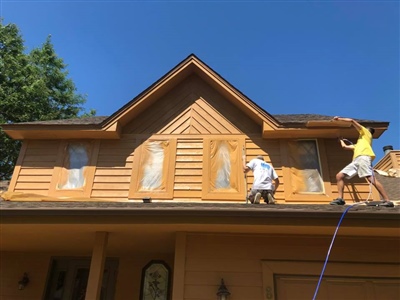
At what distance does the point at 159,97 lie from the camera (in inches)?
303

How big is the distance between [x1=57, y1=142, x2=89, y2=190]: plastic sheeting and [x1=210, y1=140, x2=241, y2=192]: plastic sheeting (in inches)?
113

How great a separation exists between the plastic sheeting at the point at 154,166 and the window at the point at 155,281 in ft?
5.12

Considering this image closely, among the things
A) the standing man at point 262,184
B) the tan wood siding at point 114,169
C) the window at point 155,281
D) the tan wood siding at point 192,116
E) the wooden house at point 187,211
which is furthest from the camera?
the tan wood siding at point 192,116

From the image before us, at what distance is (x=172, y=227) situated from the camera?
179 inches

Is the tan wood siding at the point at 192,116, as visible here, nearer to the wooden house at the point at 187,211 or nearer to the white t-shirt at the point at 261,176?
the wooden house at the point at 187,211

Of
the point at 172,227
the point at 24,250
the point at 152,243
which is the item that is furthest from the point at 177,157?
the point at 24,250

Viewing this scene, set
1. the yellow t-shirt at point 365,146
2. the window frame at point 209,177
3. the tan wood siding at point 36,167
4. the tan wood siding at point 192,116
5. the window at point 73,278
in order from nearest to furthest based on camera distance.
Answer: the yellow t-shirt at point 365,146
the window at point 73,278
the window frame at point 209,177
the tan wood siding at point 36,167
the tan wood siding at point 192,116

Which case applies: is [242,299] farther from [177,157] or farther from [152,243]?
[177,157]

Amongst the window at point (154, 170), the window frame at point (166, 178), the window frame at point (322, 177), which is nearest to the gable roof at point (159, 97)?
the window frame at point (322, 177)

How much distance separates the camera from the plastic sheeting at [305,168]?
6516 mm

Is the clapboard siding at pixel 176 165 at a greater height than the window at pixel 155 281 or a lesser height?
greater

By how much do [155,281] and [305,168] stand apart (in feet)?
12.7

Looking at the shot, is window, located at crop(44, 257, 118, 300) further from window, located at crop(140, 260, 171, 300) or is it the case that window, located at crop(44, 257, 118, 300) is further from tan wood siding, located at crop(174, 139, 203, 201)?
tan wood siding, located at crop(174, 139, 203, 201)

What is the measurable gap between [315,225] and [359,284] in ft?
4.37
